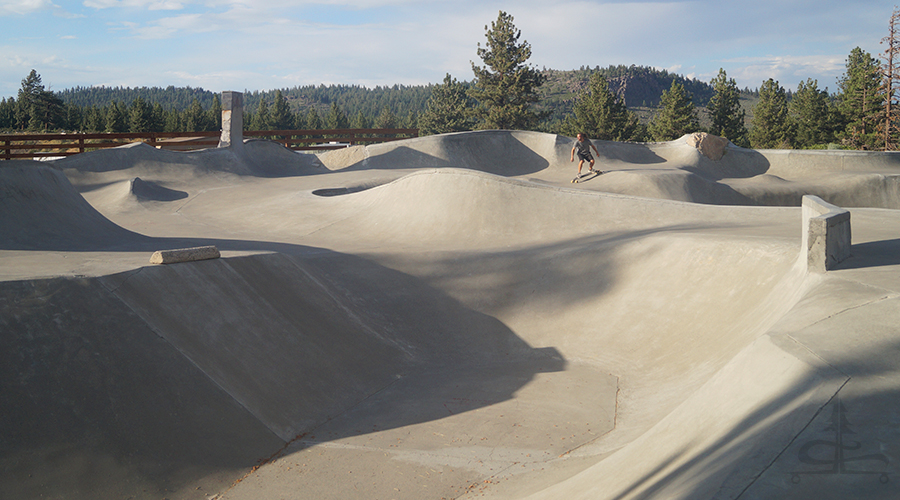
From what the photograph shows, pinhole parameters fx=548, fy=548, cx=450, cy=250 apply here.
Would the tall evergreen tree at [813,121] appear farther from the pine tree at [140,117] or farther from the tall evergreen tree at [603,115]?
the pine tree at [140,117]

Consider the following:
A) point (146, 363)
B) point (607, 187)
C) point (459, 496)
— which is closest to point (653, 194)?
point (607, 187)

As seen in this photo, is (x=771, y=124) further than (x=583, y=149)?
Yes

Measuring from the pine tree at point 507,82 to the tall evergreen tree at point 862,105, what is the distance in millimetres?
23198

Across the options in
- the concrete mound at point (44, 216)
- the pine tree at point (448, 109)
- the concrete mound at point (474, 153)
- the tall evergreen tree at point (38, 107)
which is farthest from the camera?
the pine tree at point (448, 109)

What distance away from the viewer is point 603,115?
147 ft

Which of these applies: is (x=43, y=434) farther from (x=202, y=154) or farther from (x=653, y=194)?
(x=202, y=154)

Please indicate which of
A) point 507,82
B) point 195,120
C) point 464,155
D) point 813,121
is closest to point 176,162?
point 464,155

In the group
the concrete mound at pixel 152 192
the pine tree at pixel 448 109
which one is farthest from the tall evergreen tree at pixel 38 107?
the concrete mound at pixel 152 192

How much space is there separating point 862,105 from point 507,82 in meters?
27.3

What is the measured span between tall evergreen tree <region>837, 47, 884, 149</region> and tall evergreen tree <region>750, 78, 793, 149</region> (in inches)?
162

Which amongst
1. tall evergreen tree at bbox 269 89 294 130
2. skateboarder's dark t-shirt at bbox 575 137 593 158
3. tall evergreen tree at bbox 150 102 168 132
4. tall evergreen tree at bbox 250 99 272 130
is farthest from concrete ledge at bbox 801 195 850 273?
tall evergreen tree at bbox 250 99 272 130

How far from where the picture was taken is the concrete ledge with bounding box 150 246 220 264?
21.3 ft

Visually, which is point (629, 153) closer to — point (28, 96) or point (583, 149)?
point (583, 149)

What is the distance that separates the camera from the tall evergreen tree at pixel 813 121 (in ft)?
154
